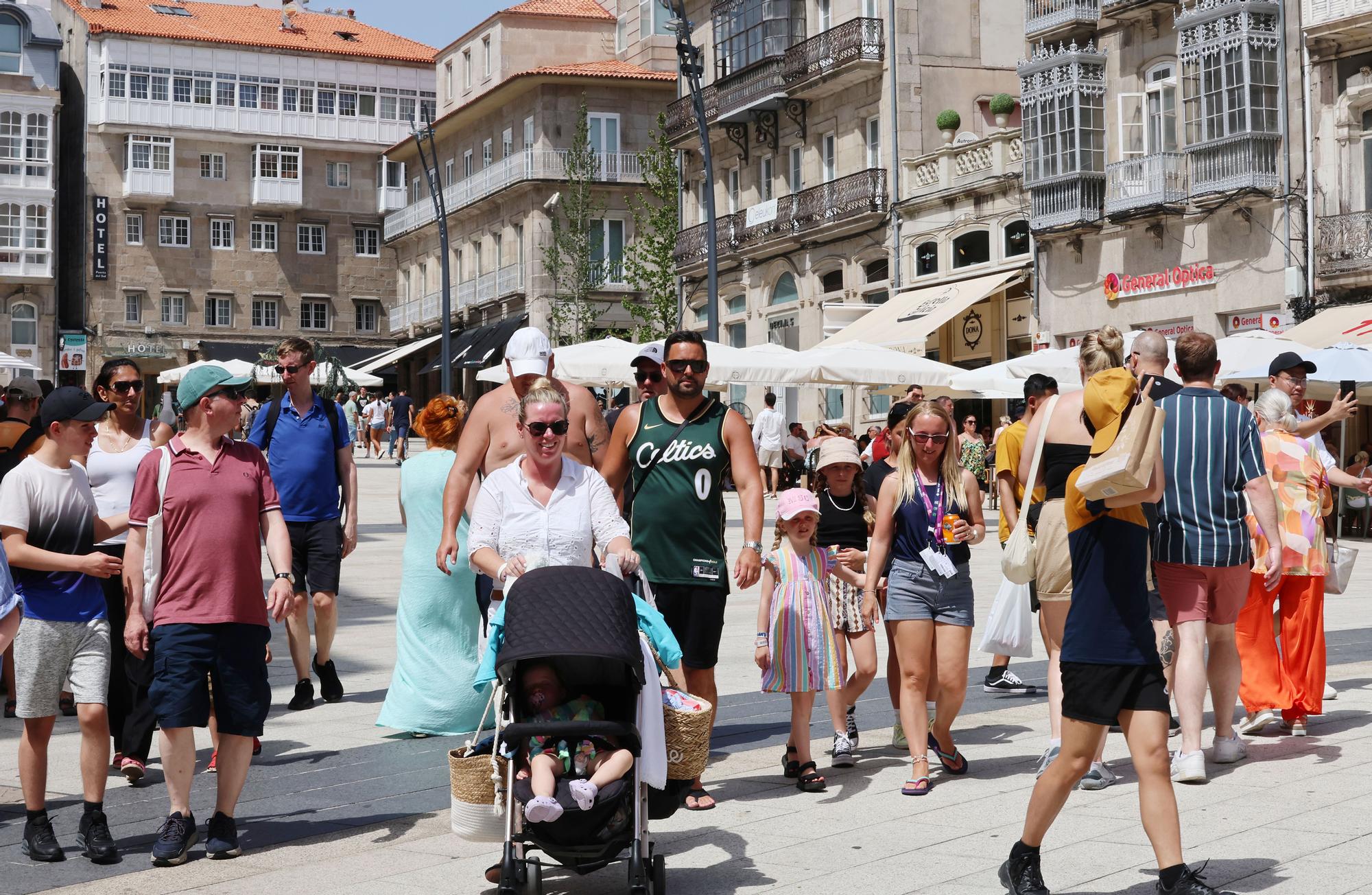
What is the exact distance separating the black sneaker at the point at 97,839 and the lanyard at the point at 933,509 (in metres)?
3.57

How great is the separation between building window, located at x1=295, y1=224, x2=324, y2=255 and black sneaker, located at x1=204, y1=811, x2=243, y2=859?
6389cm

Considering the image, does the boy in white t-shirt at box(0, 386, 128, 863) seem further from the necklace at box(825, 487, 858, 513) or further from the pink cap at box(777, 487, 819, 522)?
the necklace at box(825, 487, 858, 513)

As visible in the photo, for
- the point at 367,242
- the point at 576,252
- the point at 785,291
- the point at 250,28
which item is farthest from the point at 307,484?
the point at 250,28

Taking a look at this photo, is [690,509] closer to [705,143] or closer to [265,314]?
[705,143]

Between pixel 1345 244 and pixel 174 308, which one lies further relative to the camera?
pixel 174 308

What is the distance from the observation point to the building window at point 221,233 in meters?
66.2

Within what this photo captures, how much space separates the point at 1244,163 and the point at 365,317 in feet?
155

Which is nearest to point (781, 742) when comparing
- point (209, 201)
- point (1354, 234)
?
point (1354, 234)

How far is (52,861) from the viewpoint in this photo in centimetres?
619

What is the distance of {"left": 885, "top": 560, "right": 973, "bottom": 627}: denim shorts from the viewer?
7461 mm

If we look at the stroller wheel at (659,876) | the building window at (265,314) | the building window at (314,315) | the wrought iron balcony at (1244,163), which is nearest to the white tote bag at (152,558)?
the stroller wheel at (659,876)

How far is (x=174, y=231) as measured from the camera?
6562cm

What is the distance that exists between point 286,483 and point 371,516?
680 inches

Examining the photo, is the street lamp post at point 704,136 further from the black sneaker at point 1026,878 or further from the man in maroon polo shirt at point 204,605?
the black sneaker at point 1026,878
